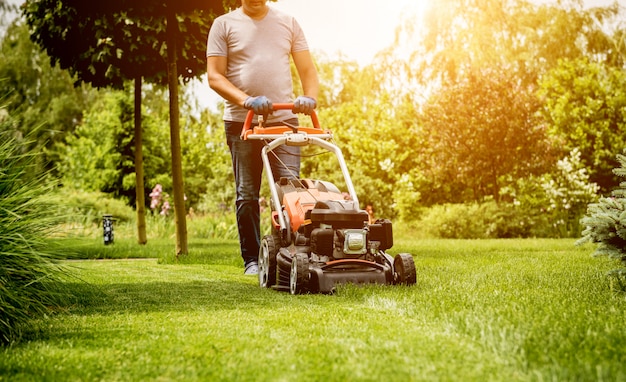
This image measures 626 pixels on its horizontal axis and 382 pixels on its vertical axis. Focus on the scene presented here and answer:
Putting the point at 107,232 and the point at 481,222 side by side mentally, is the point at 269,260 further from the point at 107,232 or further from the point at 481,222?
the point at 481,222

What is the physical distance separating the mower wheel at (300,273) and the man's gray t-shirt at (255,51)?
147 cm

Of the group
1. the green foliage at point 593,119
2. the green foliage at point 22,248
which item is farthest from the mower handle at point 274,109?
the green foliage at point 593,119

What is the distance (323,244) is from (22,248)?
1.58m

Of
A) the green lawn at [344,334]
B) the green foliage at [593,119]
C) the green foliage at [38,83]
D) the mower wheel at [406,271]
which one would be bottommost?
the green lawn at [344,334]

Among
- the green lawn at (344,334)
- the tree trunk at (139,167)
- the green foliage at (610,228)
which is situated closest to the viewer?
the green lawn at (344,334)

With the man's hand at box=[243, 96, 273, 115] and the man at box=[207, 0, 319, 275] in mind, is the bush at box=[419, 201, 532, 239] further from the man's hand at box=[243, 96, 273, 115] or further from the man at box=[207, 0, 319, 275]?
the man's hand at box=[243, 96, 273, 115]

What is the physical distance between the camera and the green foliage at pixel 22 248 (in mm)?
3162

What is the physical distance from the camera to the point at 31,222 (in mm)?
3529

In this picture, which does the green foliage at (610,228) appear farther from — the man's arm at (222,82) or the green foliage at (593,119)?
the green foliage at (593,119)

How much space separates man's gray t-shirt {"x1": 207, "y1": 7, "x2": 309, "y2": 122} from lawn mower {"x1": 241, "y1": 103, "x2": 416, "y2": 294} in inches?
29.8

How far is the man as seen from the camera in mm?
5355

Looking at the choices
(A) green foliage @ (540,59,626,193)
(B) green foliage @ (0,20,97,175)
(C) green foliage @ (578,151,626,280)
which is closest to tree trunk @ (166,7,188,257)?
(C) green foliage @ (578,151,626,280)

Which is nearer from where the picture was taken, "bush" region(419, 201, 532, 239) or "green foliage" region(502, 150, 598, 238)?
"bush" region(419, 201, 532, 239)

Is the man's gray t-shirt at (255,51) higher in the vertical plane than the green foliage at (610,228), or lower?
higher
